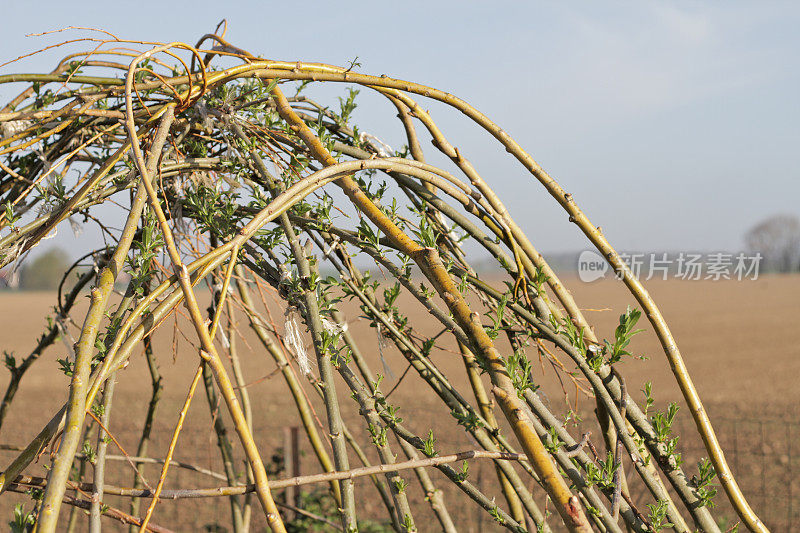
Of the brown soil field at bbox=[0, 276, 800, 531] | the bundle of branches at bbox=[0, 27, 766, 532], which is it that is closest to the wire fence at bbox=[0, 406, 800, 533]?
the brown soil field at bbox=[0, 276, 800, 531]

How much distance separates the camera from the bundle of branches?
3.07 feet

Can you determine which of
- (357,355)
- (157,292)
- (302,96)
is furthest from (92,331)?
(302,96)

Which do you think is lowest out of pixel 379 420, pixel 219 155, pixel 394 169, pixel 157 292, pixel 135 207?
pixel 379 420

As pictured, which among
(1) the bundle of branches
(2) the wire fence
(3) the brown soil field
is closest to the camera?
(1) the bundle of branches

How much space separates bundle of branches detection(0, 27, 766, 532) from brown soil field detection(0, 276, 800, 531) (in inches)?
5.4

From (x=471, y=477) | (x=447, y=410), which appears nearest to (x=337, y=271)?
(x=471, y=477)

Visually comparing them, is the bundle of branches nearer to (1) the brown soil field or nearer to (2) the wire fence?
(1) the brown soil field

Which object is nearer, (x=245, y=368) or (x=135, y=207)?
(x=135, y=207)

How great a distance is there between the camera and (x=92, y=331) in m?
0.85

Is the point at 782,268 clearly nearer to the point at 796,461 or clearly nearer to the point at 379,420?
the point at 796,461

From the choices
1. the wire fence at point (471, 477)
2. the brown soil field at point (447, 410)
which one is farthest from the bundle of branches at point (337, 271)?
the wire fence at point (471, 477)

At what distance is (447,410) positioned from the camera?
9016 millimetres

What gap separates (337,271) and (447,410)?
314 inches

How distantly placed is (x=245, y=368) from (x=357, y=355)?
13.2 meters
